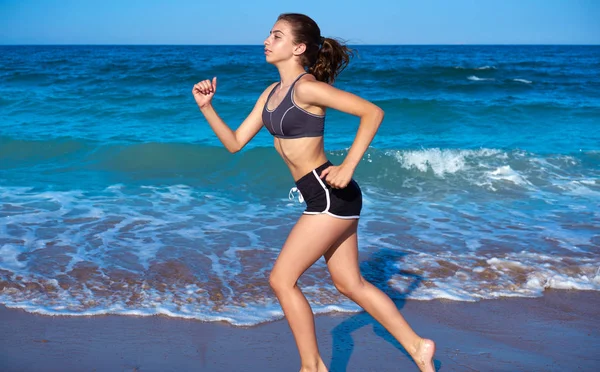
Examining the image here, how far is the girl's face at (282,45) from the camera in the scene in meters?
3.03

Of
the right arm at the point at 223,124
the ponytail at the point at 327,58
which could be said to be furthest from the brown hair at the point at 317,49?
the right arm at the point at 223,124

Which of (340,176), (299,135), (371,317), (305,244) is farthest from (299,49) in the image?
(371,317)

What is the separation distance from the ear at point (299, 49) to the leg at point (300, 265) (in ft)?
2.63

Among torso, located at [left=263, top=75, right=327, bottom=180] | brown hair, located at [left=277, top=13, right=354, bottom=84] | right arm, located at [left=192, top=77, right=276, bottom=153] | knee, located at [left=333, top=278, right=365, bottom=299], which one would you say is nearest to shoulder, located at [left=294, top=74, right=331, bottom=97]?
torso, located at [left=263, top=75, right=327, bottom=180]

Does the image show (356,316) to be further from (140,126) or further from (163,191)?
(140,126)

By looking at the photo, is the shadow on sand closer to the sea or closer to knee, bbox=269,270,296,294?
the sea

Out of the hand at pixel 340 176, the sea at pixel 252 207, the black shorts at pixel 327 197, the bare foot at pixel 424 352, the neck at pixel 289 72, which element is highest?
the neck at pixel 289 72

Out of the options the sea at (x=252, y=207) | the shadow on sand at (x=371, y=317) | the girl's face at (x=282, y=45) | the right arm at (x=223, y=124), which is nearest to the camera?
the girl's face at (x=282, y=45)

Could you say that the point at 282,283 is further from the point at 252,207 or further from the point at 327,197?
the point at 252,207

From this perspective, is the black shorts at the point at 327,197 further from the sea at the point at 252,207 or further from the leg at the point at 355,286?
the sea at the point at 252,207

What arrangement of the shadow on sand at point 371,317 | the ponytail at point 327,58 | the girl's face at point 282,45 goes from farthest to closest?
the shadow on sand at point 371,317 → the ponytail at point 327,58 → the girl's face at point 282,45

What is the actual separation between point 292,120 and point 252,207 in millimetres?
4862

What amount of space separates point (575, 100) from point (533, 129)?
17.6 feet

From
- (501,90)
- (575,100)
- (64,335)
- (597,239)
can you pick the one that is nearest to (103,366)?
(64,335)
